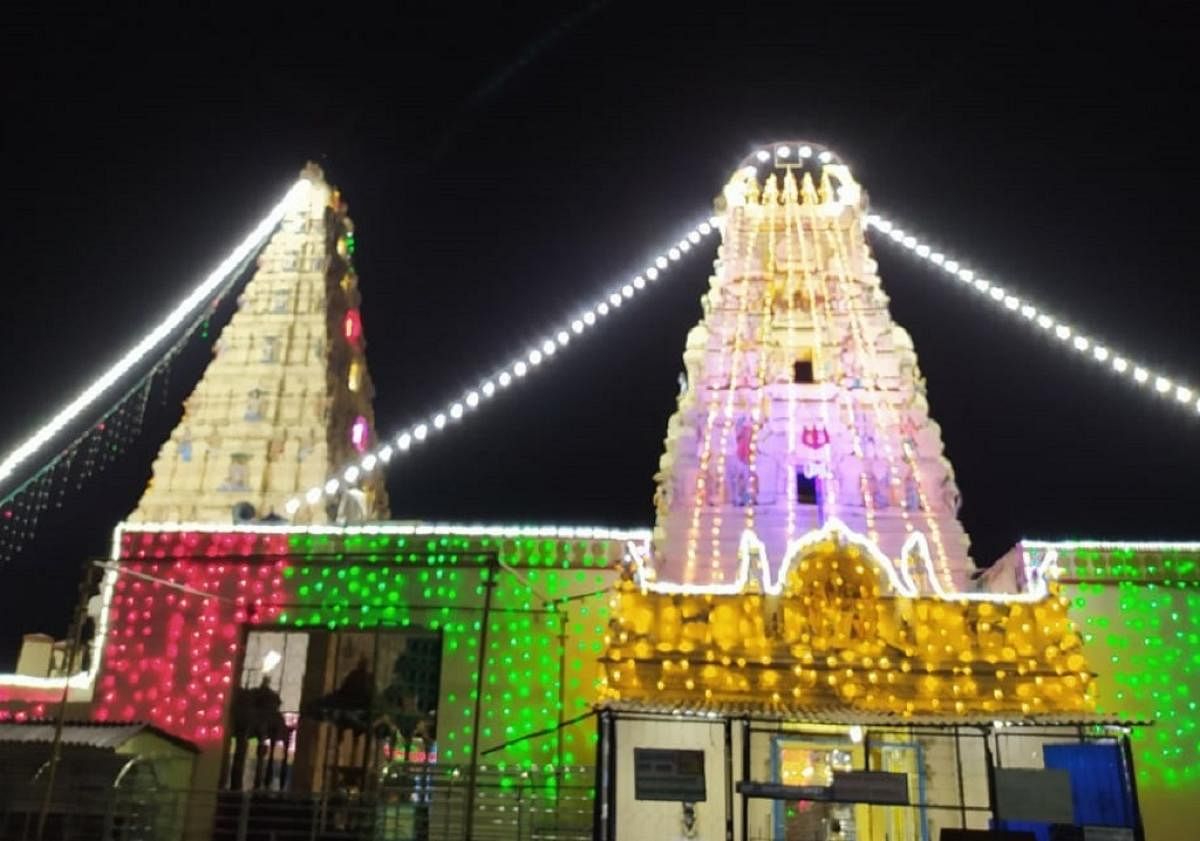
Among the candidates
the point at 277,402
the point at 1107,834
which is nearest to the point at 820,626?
the point at 1107,834

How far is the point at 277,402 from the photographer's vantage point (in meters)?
29.1

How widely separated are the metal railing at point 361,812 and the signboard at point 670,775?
4.10 meters

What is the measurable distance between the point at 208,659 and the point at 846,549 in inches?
442

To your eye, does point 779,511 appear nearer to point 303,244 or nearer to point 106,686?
point 106,686

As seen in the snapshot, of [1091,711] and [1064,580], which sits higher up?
[1064,580]

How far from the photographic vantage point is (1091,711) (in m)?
16.2

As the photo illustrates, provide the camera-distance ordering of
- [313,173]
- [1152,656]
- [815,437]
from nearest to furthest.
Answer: [1152,656] → [815,437] → [313,173]

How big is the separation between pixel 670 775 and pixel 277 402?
67.6 feet

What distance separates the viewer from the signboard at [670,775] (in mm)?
11453

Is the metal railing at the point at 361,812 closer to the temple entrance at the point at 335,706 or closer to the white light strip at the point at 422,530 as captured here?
the temple entrance at the point at 335,706

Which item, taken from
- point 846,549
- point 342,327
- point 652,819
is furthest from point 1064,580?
point 342,327

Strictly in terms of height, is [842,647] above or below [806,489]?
below

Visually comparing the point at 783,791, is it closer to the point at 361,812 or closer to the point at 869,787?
the point at 869,787

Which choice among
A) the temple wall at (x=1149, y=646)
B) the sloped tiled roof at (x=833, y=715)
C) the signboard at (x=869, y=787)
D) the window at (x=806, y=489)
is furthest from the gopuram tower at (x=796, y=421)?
the signboard at (x=869, y=787)
